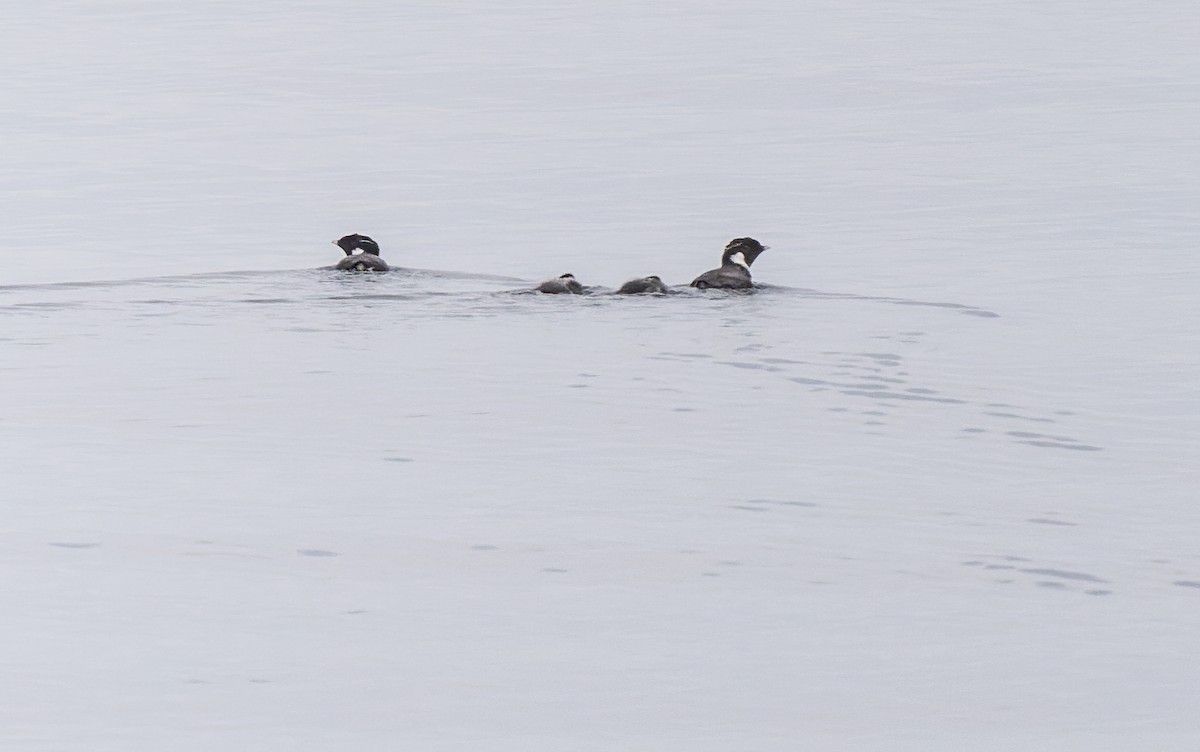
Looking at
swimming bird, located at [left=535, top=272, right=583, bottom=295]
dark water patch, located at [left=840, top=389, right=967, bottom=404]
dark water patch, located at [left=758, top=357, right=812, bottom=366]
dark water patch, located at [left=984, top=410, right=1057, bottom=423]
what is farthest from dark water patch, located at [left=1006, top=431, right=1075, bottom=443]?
swimming bird, located at [left=535, top=272, right=583, bottom=295]

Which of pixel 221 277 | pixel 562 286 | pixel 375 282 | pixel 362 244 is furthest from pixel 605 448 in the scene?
pixel 221 277

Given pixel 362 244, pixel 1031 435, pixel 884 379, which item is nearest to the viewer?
pixel 1031 435

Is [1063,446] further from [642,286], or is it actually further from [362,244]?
[362,244]

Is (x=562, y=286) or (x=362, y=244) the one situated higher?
(x=362, y=244)

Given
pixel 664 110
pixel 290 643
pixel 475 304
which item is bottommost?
pixel 290 643

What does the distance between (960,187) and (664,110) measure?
10048 mm

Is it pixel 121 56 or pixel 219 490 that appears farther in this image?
pixel 121 56

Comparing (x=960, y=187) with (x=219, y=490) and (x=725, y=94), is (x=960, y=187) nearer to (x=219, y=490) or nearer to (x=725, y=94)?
(x=725, y=94)

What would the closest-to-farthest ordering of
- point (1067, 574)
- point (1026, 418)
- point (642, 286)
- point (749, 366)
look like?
point (1067, 574)
point (1026, 418)
point (749, 366)
point (642, 286)

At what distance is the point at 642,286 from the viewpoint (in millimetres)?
17922

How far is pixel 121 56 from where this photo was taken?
1901 inches

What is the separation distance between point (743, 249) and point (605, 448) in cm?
678

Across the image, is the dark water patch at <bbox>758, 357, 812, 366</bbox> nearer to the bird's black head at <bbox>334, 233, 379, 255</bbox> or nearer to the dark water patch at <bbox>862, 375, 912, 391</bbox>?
the dark water patch at <bbox>862, 375, 912, 391</bbox>

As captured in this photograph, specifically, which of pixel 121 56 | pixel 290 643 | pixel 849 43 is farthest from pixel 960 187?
pixel 121 56
